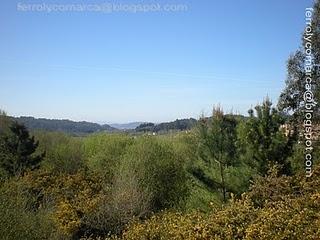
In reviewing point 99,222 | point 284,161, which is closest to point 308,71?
point 284,161

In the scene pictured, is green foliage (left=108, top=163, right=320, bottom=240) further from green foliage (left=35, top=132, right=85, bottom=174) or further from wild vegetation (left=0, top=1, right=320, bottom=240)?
green foliage (left=35, top=132, right=85, bottom=174)

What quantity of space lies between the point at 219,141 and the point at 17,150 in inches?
866

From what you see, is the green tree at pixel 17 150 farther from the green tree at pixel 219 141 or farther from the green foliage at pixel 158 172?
the green tree at pixel 219 141

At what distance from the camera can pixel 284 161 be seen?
18.3 m

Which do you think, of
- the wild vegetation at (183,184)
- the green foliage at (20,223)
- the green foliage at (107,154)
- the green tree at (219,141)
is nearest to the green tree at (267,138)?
the wild vegetation at (183,184)

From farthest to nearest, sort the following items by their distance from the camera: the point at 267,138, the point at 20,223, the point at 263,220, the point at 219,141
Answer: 1. the point at 219,141
2. the point at 267,138
3. the point at 20,223
4. the point at 263,220

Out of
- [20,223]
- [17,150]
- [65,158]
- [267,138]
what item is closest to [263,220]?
[267,138]

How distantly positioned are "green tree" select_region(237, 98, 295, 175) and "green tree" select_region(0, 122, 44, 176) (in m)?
23.7

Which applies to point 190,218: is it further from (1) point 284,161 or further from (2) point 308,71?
(2) point 308,71

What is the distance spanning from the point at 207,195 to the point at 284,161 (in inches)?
222

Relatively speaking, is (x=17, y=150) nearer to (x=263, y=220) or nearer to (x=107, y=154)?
(x=107, y=154)

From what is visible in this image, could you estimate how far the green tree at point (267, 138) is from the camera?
1797 centimetres

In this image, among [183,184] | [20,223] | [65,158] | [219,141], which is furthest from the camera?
[65,158]

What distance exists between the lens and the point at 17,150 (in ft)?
121
